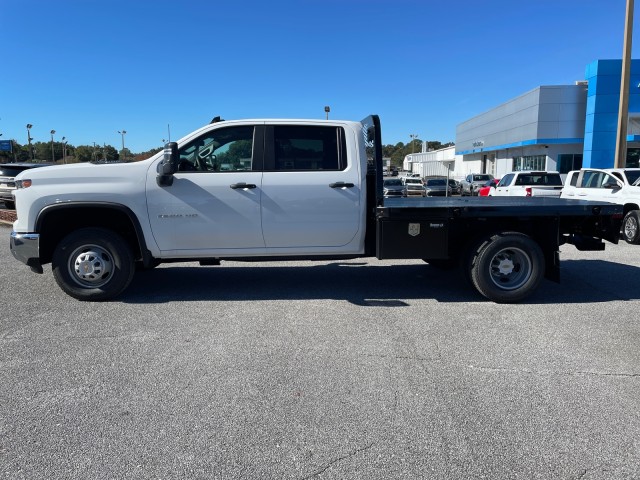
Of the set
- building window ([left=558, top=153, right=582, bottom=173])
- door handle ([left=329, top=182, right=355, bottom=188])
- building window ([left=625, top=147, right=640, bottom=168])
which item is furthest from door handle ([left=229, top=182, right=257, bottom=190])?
building window ([left=558, top=153, right=582, bottom=173])

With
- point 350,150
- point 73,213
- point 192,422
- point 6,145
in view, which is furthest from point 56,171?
point 6,145

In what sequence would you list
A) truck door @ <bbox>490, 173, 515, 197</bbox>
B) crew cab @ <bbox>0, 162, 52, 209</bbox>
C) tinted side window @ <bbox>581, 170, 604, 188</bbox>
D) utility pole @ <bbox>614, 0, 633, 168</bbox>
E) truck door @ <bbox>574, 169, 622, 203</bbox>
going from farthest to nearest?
utility pole @ <bbox>614, 0, 633, 168</bbox>, truck door @ <bbox>490, 173, 515, 197</bbox>, crew cab @ <bbox>0, 162, 52, 209</bbox>, tinted side window @ <bbox>581, 170, 604, 188</bbox>, truck door @ <bbox>574, 169, 622, 203</bbox>

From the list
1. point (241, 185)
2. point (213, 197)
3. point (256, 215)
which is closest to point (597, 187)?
point (256, 215)

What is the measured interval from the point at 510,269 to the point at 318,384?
11.1 ft

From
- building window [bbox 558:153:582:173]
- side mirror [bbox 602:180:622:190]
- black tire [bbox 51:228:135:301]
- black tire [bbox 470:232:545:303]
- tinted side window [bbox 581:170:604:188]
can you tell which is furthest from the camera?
building window [bbox 558:153:582:173]

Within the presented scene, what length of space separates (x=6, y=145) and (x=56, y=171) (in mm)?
74311

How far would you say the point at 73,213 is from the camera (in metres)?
6.00

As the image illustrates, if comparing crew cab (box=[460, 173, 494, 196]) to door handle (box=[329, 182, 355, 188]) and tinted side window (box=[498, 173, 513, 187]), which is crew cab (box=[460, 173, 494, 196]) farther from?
A: door handle (box=[329, 182, 355, 188])

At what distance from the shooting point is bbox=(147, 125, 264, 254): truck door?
5.85 m

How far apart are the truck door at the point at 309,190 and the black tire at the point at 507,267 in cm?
156

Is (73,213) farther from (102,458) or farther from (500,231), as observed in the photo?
(500,231)

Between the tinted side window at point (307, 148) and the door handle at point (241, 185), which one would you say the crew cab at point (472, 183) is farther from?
the door handle at point (241, 185)

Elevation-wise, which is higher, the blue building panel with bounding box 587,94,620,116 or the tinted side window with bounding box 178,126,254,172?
the blue building panel with bounding box 587,94,620,116

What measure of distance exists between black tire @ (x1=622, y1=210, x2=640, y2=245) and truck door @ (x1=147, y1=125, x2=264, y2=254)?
9.21 metres
